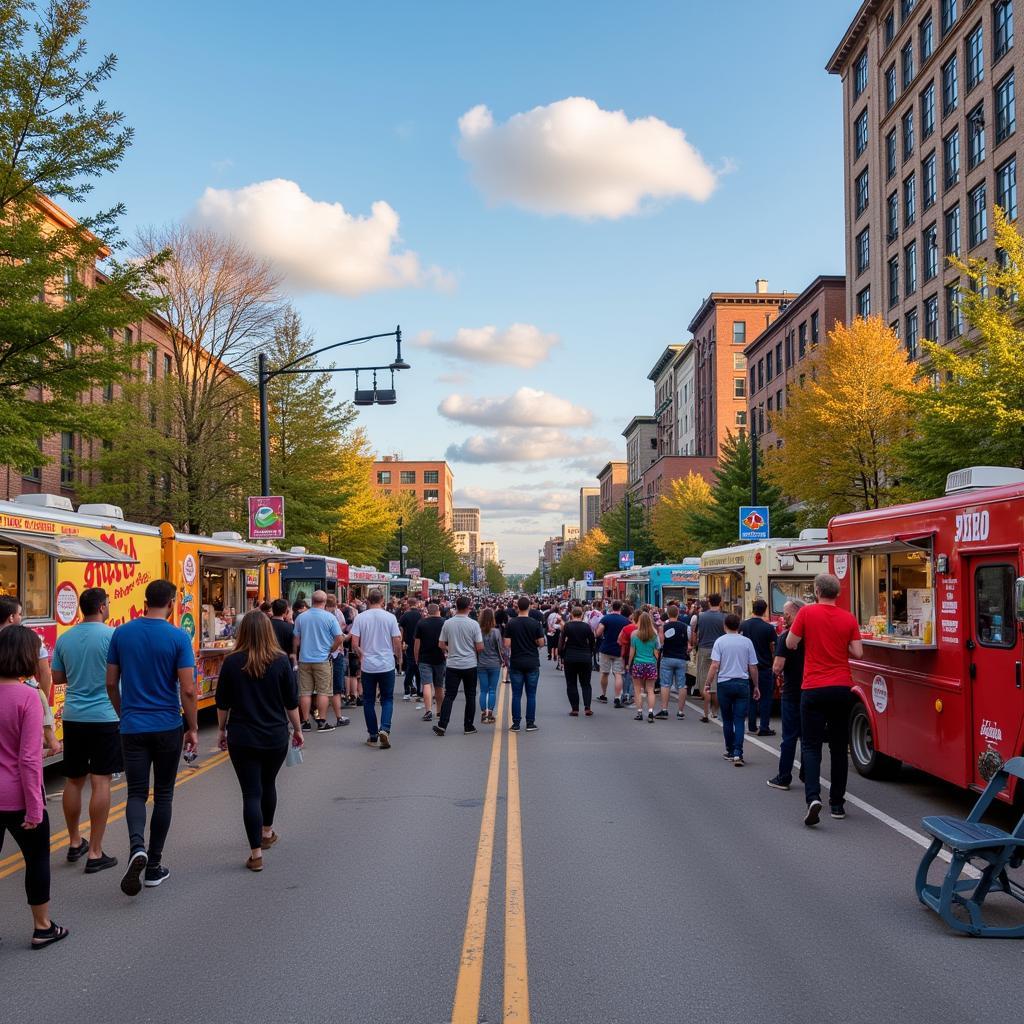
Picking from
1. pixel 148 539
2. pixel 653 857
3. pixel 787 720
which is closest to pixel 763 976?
pixel 653 857

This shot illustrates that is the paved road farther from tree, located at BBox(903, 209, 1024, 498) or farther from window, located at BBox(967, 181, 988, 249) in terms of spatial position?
window, located at BBox(967, 181, 988, 249)

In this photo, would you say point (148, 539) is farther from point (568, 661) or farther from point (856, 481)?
point (856, 481)

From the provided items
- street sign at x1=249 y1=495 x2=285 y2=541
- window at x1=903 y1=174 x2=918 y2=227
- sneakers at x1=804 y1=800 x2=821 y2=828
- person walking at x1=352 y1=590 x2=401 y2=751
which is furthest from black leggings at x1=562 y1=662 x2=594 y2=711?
window at x1=903 y1=174 x2=918 y2=227

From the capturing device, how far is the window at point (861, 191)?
49653 millimetres

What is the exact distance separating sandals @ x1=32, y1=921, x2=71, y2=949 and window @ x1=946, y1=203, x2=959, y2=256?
40370 millimetres

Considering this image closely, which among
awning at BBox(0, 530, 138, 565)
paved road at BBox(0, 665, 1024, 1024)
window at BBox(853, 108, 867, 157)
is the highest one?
window at BBox(853, 108, 867, 157)

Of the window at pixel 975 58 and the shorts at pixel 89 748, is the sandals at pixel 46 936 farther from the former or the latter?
the window at pixel 975 58

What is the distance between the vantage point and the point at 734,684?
1153 centimetres

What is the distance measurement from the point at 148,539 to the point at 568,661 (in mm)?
6828

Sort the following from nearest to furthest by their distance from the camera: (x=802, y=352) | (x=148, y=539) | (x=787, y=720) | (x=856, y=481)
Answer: (x=787, y=720), (x=148, y=539), (x=856, y=481), (x=802, y=352)

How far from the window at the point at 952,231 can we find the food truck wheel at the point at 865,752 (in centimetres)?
A: 3307

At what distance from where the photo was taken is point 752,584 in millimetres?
18781

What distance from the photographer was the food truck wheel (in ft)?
33.6

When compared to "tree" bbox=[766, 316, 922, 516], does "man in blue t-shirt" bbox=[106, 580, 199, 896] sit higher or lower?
lower
